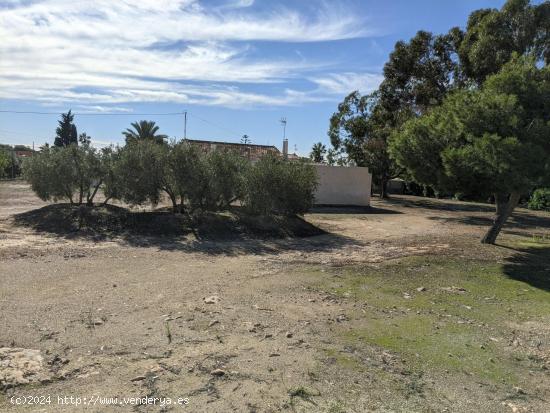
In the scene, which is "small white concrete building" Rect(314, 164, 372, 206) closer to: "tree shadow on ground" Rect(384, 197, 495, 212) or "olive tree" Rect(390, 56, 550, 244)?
"tree shadow on ground" Rect(384, 197, 495, 212)

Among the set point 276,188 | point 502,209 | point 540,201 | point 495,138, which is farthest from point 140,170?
point 540,201

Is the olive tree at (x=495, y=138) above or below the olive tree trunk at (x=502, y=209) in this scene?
above

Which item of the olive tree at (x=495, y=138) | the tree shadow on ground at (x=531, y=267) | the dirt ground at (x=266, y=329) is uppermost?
the olive tree at (x=495, y=138)

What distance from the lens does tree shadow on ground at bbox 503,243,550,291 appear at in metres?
9.55

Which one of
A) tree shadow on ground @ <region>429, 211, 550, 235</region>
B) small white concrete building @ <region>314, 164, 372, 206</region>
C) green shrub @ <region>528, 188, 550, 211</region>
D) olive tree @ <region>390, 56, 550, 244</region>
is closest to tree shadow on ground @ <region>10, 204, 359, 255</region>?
olive tree @ <region>390, 56, 550, 244</region>

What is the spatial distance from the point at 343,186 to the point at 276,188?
12110mm

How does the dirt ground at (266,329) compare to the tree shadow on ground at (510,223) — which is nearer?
the dirt ground at (266,329)

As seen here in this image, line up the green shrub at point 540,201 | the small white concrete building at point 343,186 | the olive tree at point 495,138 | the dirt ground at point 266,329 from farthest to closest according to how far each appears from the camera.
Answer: the green shrub at point 540,201, the small white concrete building at point 343,186, the olive tree at point 495,138, the dirt ground at point 266,329

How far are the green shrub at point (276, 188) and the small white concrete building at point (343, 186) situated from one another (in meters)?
10.2

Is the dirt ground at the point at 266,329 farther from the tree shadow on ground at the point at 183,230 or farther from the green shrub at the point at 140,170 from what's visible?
the green shrub at the point at 140,170

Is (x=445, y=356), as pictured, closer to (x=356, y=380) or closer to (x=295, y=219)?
(x=356, y=380)

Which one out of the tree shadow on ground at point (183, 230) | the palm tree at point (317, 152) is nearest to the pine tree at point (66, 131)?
the palm tree at point (317, 152)

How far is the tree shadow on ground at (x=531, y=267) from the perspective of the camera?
9555mm

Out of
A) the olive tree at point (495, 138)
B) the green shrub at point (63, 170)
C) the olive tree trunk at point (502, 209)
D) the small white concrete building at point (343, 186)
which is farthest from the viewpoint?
the small white concrete building at point (343, 186)
